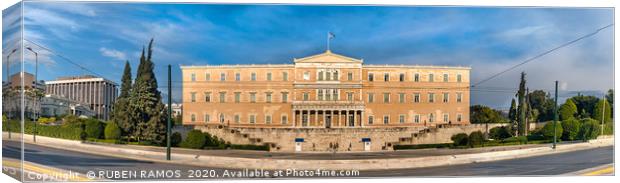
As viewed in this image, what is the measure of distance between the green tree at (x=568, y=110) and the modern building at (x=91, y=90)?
347 inches

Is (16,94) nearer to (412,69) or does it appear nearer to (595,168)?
(412,69)

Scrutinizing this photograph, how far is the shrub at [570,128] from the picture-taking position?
12.7 metres

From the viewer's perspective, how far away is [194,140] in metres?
11.6

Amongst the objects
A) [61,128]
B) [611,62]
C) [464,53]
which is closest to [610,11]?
[611,62]

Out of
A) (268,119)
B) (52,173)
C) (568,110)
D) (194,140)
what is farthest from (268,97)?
(568,110)

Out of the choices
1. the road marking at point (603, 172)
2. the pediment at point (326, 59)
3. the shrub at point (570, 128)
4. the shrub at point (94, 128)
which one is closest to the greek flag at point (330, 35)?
the pediment at point (326, 59)

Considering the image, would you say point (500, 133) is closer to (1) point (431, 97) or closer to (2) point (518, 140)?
(2) point (518, 140)

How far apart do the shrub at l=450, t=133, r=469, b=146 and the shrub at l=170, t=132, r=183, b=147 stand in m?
5.29

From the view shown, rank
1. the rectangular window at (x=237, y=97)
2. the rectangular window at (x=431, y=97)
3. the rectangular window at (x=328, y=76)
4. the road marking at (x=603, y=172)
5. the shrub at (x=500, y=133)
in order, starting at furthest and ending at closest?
the shrub at (x=500, y=133) → the road marking at (x=603, y=172) → the rectangular window at (x=431, y=97) → the rectangular window at (x=237, y=97) → the rectangular window at (x=328, y=76)

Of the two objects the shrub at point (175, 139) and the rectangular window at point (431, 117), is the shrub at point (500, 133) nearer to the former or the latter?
the rectangular window at point (431, 117)

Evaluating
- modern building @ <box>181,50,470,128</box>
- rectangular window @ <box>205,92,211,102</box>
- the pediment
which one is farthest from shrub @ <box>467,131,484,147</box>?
rectangular window @ <box>205,92,211,102</box>

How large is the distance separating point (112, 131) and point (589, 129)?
31.8 feet

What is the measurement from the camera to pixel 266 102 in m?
11.7

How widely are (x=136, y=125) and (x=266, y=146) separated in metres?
2.50
